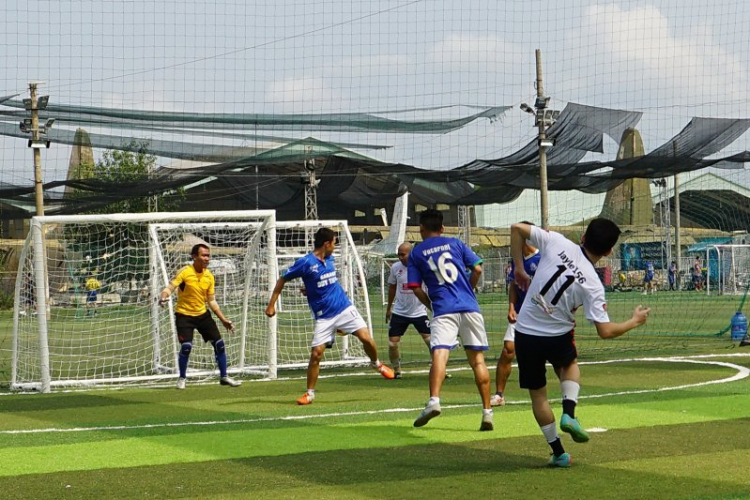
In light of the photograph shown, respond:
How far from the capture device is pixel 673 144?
21156 millimetres

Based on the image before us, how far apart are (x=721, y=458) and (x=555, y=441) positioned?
1.28 meters

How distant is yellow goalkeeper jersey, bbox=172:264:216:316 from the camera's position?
1633 cm

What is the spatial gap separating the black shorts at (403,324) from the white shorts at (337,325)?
3.14m

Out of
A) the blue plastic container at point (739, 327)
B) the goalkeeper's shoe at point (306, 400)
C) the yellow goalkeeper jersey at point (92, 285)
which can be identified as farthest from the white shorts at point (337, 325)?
the yellow goalkeeper jersey at point (92, 285)

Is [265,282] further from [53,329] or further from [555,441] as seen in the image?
[555,441]

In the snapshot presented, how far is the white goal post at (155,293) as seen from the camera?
682 inches

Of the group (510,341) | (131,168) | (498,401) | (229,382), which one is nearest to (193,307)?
(229,382)

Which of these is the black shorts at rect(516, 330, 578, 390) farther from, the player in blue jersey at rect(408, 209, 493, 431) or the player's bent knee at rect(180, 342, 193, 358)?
the player's bent knee at rect(180, 342, 193, 358)

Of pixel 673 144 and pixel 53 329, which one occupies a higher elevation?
Result: pixel 673 144

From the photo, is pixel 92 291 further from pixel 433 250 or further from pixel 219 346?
pixel 433 250

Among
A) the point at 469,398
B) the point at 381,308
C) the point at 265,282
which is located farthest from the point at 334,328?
the point at 381,308

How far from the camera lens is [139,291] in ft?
73.4

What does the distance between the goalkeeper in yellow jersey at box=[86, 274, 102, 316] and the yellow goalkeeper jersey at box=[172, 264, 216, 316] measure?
9.65 metres

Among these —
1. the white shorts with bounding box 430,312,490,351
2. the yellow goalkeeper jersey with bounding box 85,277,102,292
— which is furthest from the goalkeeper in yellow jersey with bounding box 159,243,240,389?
the yellow goalkeeper jersey with bounding box 85,277,102,292
